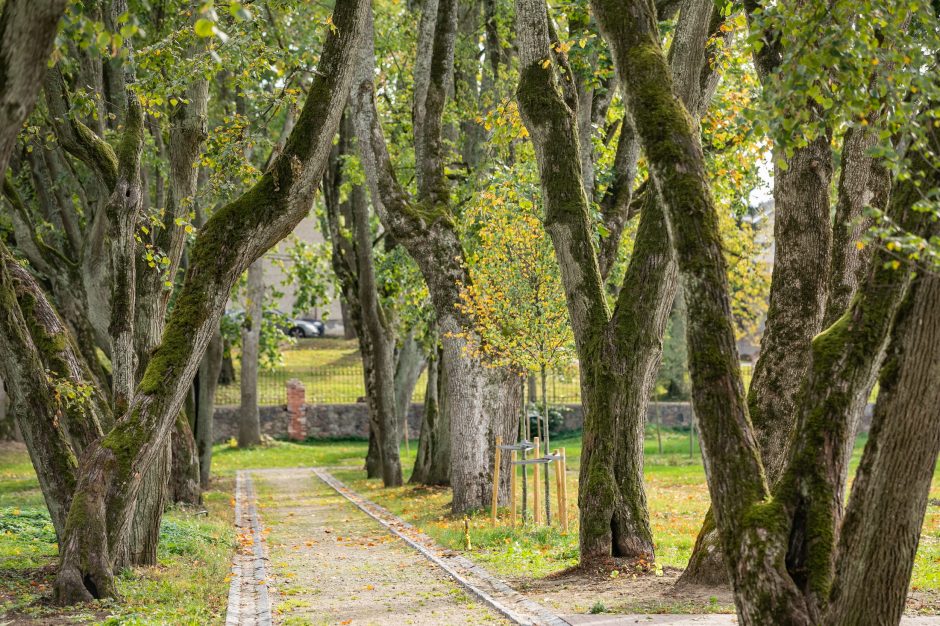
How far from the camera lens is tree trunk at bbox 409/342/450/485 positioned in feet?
69.3

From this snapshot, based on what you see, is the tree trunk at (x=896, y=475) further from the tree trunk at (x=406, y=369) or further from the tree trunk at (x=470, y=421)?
the tree trunk at (x=406, y=369)

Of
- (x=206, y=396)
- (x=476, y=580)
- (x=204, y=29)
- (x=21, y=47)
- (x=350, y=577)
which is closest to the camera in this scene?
(x=204, y=29)

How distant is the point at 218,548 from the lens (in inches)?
500

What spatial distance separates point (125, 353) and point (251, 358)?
20.2 m

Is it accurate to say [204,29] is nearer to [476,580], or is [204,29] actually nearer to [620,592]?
[620,592]

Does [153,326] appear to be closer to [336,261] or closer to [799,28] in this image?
[799,28]

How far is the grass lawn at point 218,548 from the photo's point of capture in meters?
8.90

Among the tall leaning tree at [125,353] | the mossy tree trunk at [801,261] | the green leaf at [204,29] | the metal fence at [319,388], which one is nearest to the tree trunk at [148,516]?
the tall leaning tree at [125,353]

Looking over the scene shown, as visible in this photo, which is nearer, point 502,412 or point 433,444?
point 502,412

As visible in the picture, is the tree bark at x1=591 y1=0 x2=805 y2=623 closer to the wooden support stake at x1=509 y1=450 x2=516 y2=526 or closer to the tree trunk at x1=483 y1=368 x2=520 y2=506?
the wooden support stake at x1=509 y1=450 x2=516 y2=526

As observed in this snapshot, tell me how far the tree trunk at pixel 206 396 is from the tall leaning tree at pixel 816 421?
13.8 metres

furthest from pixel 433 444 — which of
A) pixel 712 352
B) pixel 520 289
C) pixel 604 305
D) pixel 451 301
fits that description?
pixel 712 352

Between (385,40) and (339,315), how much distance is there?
4118 cm

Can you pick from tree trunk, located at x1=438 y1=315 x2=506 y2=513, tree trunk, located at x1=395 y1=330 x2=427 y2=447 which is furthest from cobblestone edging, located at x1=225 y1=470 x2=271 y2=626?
tree trunk, located at x1=395 y1=330 x2=427 y2=447
